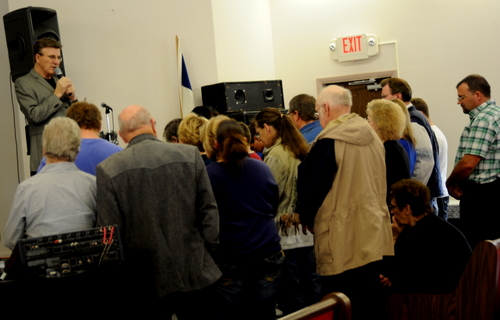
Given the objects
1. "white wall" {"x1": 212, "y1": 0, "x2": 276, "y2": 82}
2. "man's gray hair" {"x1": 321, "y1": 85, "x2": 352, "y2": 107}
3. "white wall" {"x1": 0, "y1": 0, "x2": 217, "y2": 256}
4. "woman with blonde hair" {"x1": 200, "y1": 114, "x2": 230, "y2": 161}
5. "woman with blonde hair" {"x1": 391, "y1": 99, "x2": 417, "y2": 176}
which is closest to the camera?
"woman with blonde hair" {"x1": 200, "y1": 114, "x2": 230, "y2": 161}

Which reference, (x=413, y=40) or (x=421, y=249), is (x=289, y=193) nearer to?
(x=421, y=249)

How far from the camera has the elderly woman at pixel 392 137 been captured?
11.7 feet

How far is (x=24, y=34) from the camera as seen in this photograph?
500 centimetres

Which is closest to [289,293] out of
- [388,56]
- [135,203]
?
[135,203]

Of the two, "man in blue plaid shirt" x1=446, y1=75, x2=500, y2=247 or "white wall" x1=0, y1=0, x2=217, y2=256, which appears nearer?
"man in blue plaid shirt" x1=446, y1=75, x2=500, y2=247

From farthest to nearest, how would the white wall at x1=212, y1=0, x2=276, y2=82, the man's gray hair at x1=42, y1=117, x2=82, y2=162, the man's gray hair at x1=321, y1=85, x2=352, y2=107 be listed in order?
the white wall at x1=212, y1=0, x2=276, y2=82, the man's gray hair at x1=321, y1=85, x2=352, y2=107, the man's gray hair at x1=42, y1=117, x2=82, y2=162

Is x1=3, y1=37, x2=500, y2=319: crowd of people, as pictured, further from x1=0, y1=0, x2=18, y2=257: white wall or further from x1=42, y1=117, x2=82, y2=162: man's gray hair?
x1=0, y1=0, x2=18, y2=257: white wall

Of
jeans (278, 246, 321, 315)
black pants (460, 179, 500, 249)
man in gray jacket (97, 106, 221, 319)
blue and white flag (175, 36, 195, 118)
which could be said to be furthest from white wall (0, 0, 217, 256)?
man in gray jacket (97, 106, 221, 319)

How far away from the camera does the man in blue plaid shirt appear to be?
13.1 feet

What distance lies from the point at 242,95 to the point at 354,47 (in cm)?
228

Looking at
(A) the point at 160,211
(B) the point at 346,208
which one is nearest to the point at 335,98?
(B) the point at 346,208

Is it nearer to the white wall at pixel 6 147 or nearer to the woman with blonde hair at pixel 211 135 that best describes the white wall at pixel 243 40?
the white wall at pixel 6 147

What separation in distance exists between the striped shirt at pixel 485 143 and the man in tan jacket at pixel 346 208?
1.40 m

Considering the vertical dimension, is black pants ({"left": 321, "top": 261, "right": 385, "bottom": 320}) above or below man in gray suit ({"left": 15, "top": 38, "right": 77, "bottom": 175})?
below
